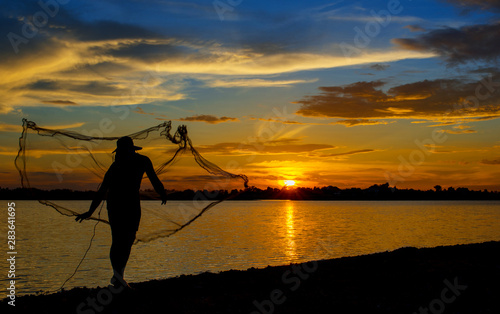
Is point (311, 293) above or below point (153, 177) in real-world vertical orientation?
below

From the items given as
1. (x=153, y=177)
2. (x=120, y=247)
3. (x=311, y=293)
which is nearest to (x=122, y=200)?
(x=153, y=177)

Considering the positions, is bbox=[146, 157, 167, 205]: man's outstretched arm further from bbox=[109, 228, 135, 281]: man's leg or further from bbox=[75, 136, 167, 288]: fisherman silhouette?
bbox=[109, 228, 135, 281]: man's leg

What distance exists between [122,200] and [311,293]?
458 centimetres

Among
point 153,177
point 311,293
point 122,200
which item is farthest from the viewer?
point 311,293

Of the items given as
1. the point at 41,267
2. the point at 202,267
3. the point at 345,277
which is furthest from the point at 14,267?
the point at 345,277

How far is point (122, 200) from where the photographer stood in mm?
8750

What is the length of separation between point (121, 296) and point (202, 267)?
49.2 feet

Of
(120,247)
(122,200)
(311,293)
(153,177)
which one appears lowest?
(311,293)

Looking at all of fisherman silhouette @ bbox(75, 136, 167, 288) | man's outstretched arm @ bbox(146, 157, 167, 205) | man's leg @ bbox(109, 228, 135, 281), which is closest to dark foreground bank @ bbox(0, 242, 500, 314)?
man's leg @ bbox(109, 228, 135, 281)

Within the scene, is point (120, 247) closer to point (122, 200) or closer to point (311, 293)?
point (122, 200)

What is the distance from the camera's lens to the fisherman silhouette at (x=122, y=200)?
28.6 feet

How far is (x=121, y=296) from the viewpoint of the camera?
894 cm

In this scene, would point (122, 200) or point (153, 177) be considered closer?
point (122, 200)

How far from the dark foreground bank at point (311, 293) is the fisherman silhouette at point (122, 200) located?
3.24ft
